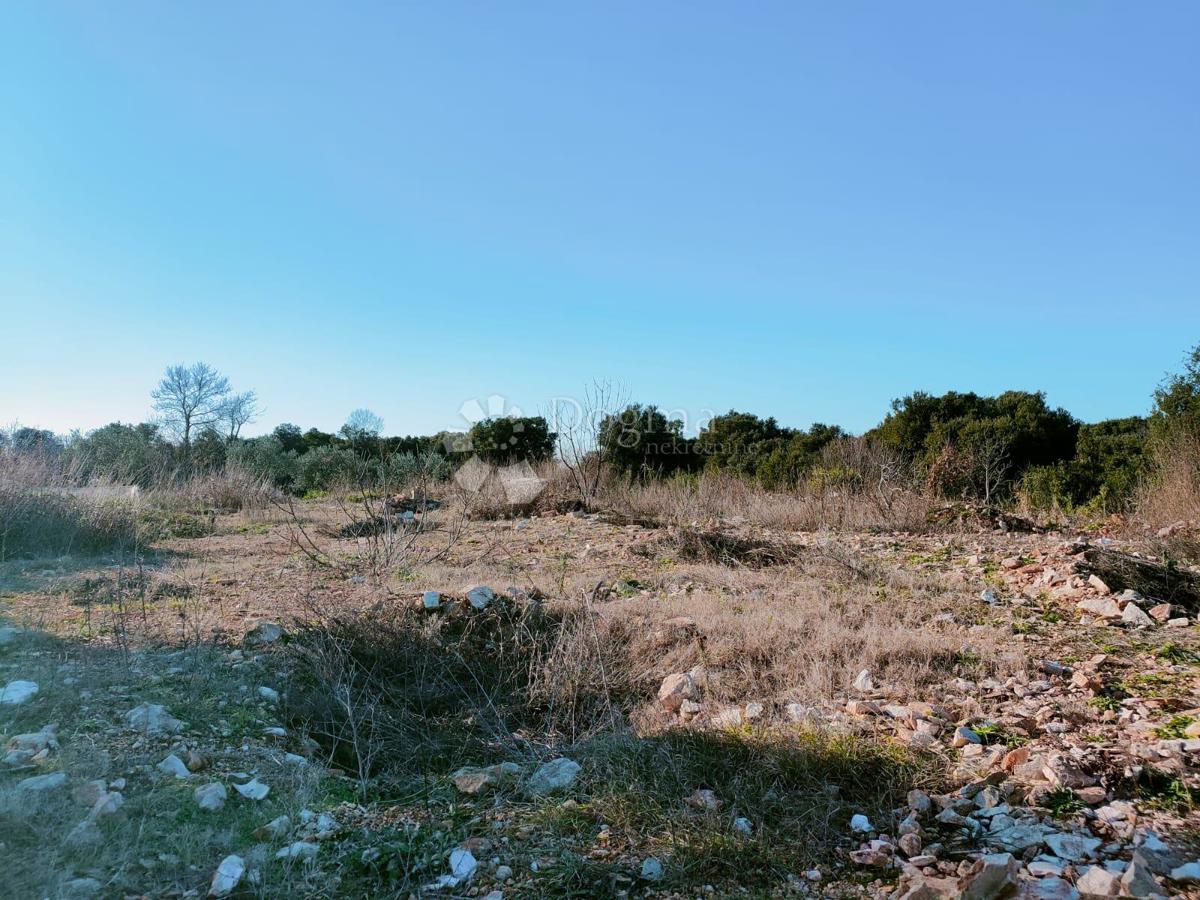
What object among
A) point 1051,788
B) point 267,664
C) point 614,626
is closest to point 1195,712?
A: point 1051,788

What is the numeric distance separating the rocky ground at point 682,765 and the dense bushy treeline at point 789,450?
2.88 metres

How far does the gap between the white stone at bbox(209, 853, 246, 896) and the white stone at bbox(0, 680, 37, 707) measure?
1.67 metres

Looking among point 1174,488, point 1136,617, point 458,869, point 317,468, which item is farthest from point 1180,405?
point 317,468

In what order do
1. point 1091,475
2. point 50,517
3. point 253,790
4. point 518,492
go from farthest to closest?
1. point 518,492
2. point 1091,475
3. point 50,517
4. point 253,790

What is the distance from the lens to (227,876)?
7.04 ft

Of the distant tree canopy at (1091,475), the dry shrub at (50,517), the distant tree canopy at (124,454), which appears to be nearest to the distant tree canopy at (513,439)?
the distant tree canopy at (124,454)

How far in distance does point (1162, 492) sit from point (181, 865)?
1048cm

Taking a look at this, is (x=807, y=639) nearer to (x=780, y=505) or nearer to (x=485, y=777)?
(x=485, y=777)

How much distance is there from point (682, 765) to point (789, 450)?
43.2 feet

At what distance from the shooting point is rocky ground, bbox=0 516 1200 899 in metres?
2.20

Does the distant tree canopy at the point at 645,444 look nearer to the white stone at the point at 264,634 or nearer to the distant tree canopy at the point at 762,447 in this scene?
the distant tree canopy at the point at 762,447

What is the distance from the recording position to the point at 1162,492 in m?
8.86

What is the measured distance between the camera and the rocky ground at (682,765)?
86.7 inches

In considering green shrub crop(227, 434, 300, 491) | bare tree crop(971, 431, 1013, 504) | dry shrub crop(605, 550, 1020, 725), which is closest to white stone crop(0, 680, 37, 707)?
dry shrub crop(605, 550, 1020, 725)
